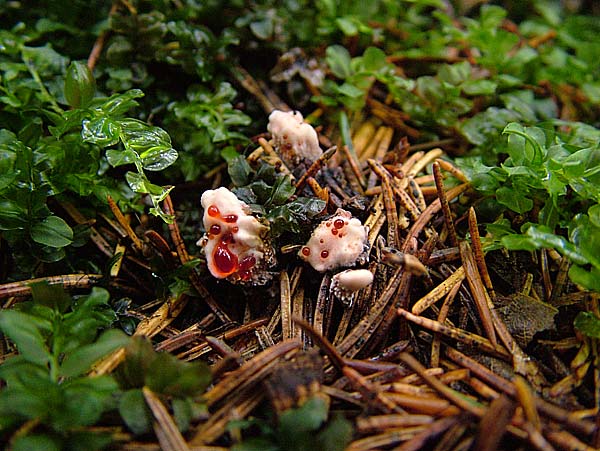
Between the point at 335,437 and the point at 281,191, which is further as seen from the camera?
the point at 281,191

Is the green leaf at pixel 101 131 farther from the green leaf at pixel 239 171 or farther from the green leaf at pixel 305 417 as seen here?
the green leaf at pixel 305 417

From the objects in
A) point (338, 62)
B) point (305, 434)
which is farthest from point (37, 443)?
point (338, 62)

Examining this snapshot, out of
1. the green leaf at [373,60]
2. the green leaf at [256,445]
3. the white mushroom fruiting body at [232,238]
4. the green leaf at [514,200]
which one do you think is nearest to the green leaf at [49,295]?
the white mushroom fruiting body at [232,238]

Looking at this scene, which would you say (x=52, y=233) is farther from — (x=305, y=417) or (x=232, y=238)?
(x=305, y=417)

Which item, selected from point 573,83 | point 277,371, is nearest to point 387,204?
point 277,371

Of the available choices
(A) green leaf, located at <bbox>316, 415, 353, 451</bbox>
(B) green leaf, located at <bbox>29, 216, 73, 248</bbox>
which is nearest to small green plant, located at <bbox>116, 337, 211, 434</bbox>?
(A) green leaf, located at <bbox>316, 415, 353, 451</bbox>

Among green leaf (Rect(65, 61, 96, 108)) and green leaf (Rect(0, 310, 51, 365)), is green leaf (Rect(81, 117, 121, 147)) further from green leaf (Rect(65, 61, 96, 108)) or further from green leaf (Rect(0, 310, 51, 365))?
green leaf (Rect(0, 310, 51, 365))

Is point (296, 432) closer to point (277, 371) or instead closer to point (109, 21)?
point (277, 371)
